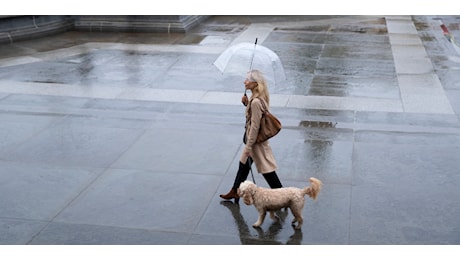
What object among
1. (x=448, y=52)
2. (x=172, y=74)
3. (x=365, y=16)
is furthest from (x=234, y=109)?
(x=365, y=16)

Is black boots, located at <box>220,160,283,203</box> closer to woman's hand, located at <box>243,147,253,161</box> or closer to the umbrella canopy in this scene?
woman's hand, located at <box>243,147,253,161</box>

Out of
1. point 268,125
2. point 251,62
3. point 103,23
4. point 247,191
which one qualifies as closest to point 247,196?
point 247,191

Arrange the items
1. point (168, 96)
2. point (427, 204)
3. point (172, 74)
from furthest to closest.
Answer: point (172, 74)
point (168, 96)
point (427, 204)

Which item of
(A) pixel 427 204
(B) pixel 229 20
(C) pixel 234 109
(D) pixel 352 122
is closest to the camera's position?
(A) pixel 427 204

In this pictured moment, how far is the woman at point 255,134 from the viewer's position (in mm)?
6211

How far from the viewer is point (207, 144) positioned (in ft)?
28.8

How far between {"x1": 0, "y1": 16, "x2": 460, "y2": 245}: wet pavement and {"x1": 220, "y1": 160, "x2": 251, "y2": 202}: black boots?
121 millimetres

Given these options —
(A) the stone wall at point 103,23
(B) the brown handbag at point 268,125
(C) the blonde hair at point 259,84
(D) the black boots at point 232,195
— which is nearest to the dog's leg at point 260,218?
(D) the black boots at point 232,195

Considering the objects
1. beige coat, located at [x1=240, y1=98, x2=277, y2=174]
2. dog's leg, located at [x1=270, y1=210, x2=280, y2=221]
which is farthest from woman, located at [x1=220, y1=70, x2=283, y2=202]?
dog's leg, located at [x1=270, y1=210, x2=280, y2=221]

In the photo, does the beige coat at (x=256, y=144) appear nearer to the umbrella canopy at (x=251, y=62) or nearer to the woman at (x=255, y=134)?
the woman at (x=255, y=134)

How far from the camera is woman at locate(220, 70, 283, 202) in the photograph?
20.4 ft

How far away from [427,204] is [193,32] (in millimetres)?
12608

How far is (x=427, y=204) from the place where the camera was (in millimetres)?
6746

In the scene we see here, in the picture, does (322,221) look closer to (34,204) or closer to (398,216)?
(398,216)
